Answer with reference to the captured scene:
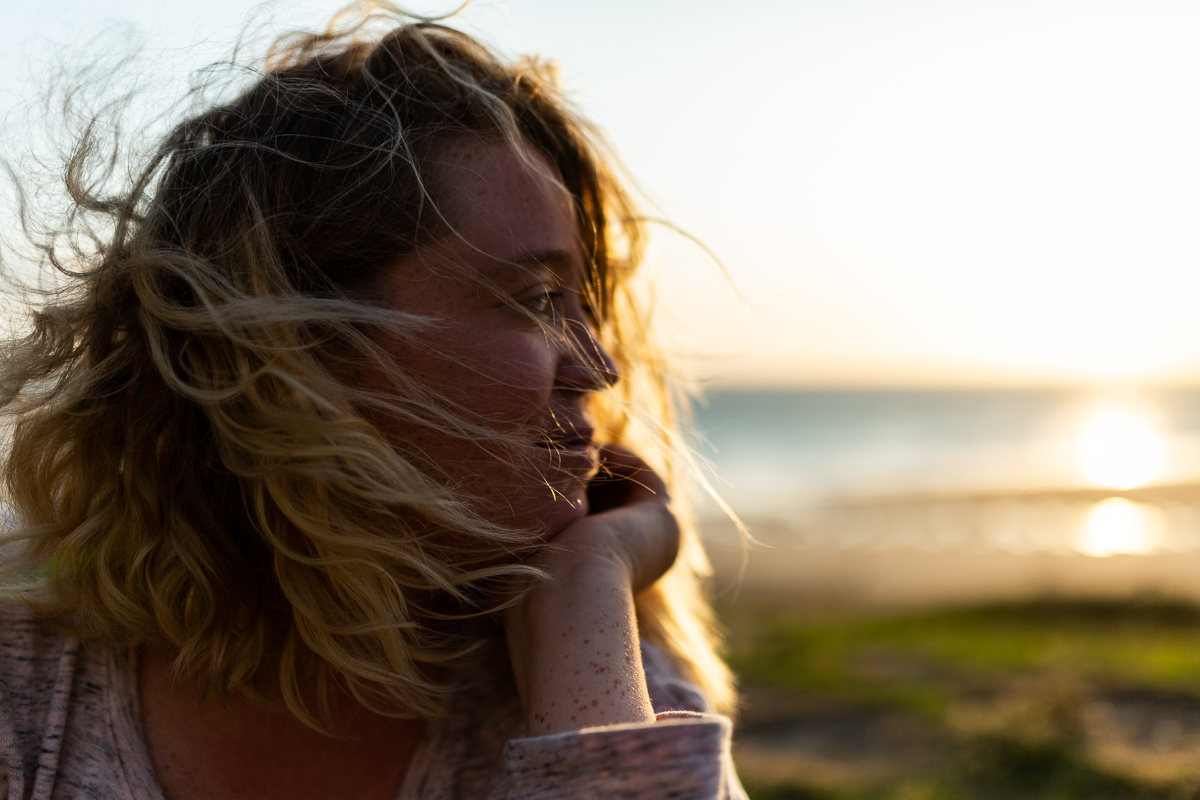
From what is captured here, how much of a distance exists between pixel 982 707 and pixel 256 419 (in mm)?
4245

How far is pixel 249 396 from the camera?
1.62 m

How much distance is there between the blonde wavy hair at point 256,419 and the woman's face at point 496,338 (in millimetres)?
38

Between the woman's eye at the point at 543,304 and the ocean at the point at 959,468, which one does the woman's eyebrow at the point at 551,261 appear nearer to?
the woman's eye at the point at 543,304

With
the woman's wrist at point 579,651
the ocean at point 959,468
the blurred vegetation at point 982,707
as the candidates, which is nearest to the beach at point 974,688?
the blurred vegetation at point 982,707

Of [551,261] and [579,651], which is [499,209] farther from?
[579,651]

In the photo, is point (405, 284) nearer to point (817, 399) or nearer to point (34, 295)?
point (34, 295)

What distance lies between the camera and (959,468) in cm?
3022

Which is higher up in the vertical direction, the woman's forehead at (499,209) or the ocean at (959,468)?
the woman's forehead at (499,209)

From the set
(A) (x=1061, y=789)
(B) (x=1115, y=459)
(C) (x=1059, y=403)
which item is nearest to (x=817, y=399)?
(C) (x=1059, y=403)

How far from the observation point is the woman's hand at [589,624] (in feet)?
5.14

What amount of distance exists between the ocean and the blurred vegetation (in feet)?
5.42

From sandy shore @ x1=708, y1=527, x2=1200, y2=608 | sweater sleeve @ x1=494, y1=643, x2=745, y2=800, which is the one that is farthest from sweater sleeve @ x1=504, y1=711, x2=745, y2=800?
sandy shore @ x1=708, y1=527, x2=1200, y2=608

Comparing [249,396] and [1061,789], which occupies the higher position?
[249,396]

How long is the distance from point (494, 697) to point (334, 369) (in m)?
0.85
